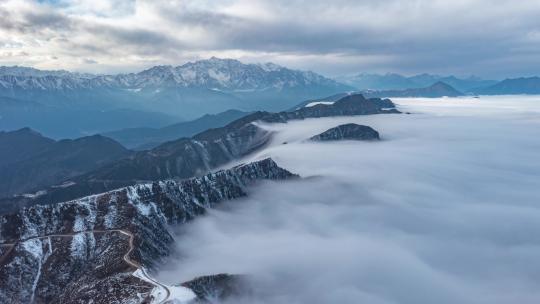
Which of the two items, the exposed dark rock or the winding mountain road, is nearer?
the winding mountain road

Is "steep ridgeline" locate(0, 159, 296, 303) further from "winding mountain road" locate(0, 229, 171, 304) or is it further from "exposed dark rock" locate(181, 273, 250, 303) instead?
"exposed dark rock" locate(181, 273, 250, 303)

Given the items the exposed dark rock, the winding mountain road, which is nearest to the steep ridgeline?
the winding mountain road

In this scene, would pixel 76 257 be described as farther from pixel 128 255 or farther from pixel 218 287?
Answer: pixel 218 287

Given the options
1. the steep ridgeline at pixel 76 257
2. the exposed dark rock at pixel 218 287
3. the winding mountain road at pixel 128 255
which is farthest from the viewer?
the exposed dark rock at pixel 218 287

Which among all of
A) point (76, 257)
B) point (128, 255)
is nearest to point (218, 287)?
point (128, 255)

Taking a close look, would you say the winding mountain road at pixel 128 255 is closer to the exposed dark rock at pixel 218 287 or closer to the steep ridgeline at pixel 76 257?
the steep ridgeline at pixel 76 257

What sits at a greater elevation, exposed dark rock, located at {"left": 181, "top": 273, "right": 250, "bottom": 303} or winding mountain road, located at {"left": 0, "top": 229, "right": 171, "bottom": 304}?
winding mountain road, located at {"left": 0, "top": 229, "right": 171, "bottom": 304}

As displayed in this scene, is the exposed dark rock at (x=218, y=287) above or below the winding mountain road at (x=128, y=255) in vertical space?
below

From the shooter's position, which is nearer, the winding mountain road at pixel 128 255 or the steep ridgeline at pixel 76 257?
the winding mountain road at pixel 128 255

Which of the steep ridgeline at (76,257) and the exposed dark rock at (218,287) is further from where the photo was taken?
the exposed dark rock at (218,287)

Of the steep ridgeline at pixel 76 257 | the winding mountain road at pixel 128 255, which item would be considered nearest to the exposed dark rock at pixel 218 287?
the winding mountain road at pixel 128 255

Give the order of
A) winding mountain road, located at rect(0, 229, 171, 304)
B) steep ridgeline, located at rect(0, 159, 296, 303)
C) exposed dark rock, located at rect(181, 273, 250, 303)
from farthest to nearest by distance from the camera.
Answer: exposed dark rock, located at rect(181, 273, 250, 303), steep ridgeline, located at rect(0, 159, 296, 303), winding mountain road, located at rect(0, 229, 171, 304)

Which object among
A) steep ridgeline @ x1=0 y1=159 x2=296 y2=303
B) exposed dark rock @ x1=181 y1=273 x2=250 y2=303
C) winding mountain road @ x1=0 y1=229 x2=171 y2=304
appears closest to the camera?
winding mountain road @ x1=0 y1=229 x2=171 y2=304

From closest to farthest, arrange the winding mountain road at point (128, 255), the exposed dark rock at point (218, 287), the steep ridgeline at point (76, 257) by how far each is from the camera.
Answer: the winding mountain road at point (128, 255)
the steep ridgeline at point (76, 257)
the exposed dark rock at point (218, 287)
